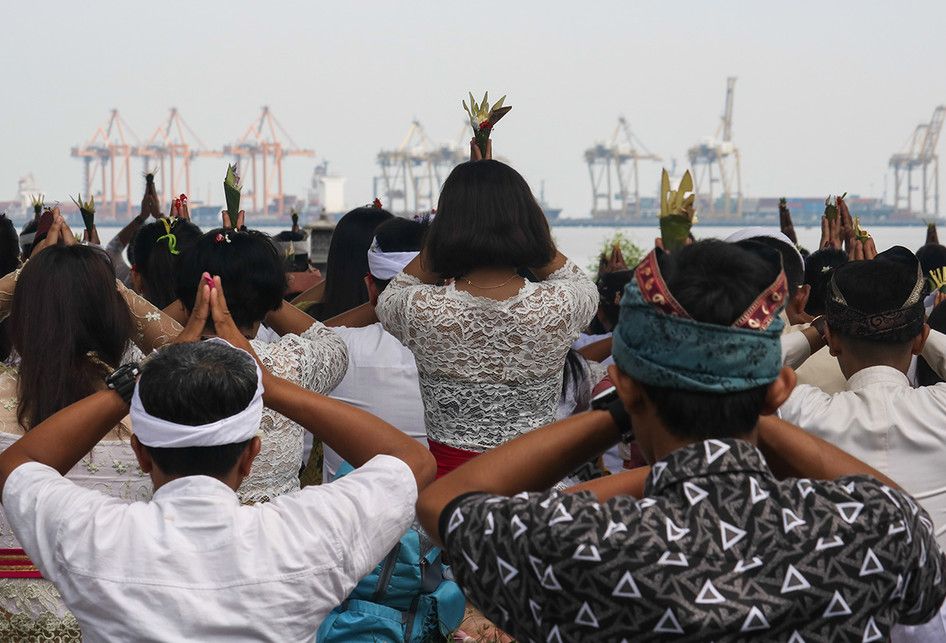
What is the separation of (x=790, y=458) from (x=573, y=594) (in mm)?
441

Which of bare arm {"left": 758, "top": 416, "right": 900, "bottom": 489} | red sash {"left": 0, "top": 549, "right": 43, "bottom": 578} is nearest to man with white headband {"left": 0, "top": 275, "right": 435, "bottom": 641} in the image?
bare arm {"left": 758, "top": 416, "right": 900, "bottom": 489}

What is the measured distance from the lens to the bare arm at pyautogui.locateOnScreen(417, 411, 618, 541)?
177 cm

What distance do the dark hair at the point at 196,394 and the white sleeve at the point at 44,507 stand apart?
0.14 meters

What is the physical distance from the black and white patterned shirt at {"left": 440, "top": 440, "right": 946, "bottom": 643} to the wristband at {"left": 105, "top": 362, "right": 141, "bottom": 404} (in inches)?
30.5

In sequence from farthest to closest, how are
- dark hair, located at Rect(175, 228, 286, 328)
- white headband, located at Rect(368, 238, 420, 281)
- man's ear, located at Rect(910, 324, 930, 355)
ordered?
white headband, located at Rect(368, 238, 420, 281), dark hair, located at Rect(175, 228, 286, 328), man's ear, located at Rect(910, 324, 930, 355)

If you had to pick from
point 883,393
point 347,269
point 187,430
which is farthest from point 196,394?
point 347,269

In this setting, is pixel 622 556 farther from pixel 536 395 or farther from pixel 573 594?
pixel 536 395

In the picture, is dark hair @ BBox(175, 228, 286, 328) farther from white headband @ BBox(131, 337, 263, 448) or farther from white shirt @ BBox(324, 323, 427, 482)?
white headband @ BBox(131, 337, 263, 448)

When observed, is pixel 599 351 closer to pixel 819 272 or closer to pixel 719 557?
pixel 819 272

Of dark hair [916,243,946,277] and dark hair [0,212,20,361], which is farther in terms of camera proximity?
dark hair [916,243,946,277]

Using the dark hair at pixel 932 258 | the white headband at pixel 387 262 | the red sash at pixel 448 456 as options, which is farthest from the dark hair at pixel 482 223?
the dark hair at pixel 932 258

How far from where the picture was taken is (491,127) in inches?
151

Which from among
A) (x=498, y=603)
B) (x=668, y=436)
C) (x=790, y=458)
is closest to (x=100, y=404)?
(x=498, y=603)

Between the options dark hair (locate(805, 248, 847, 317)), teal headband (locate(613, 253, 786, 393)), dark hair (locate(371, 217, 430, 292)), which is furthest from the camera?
dark hair (locate(805, 248, 847, 317))
